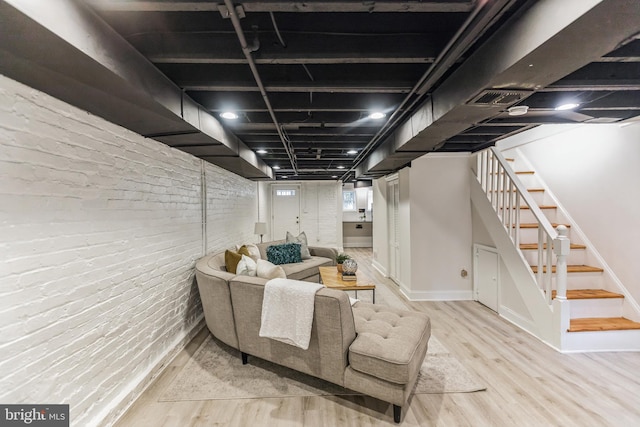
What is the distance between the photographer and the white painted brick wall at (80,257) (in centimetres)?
120

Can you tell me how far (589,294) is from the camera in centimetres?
278

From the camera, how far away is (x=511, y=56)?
50.9 inches

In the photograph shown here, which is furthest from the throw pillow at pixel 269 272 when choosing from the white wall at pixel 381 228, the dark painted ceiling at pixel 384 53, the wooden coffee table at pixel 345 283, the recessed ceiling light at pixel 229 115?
the white wall at pixel 381 228

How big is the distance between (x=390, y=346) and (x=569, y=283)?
2618mm

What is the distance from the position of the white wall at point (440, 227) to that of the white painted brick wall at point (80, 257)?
3163 millimetres

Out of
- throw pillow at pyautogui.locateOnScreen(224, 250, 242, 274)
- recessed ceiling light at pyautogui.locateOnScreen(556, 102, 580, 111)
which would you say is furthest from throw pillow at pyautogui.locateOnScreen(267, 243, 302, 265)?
recessed ceiling light at pyautogui.locateOnScreen(556, 102, 580, 111)

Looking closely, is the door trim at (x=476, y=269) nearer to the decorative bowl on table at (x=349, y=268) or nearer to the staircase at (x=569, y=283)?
the staircase at (x=569, y=283)

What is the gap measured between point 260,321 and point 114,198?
1.34 meters

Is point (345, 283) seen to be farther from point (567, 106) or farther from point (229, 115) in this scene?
point (567, 106)

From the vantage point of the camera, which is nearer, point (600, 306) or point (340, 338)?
point (340, 338)

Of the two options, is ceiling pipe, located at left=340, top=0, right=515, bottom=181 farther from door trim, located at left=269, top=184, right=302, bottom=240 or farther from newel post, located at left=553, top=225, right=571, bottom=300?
door trim, located at left=269, top=184, right=302, bottom=240

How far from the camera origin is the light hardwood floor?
5.63ft

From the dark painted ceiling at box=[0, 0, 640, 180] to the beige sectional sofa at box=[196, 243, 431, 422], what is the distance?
→ 55.7 inches

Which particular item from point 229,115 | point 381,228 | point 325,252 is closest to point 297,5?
point 229,115
